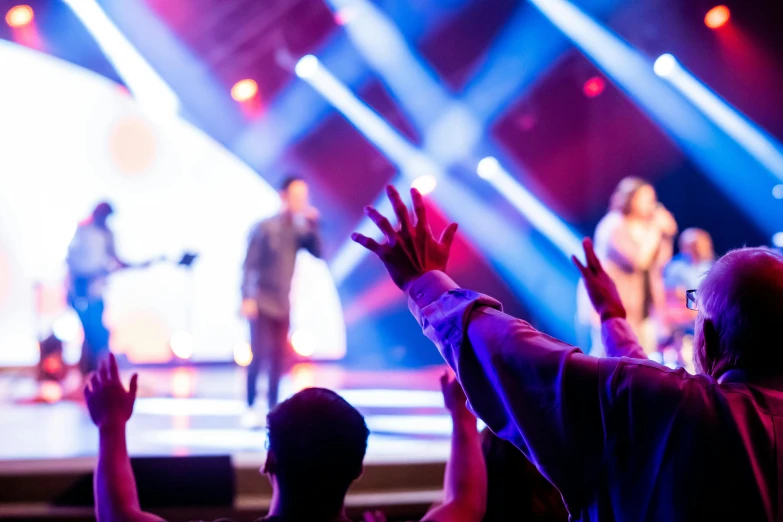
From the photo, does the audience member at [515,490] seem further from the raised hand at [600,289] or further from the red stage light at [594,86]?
the red stage light at [594,86]

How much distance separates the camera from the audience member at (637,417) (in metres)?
0.87

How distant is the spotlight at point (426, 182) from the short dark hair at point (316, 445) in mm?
6888

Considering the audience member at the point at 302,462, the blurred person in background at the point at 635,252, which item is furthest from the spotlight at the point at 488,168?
the audience member at the point at 302,462

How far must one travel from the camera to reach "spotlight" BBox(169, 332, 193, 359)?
740 cm

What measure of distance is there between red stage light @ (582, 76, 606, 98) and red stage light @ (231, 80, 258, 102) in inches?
155

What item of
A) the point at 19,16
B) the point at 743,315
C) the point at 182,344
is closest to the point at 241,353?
the point at 182,344

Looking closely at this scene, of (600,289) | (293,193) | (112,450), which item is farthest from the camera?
(293,193)

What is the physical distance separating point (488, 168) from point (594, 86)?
5.22ft

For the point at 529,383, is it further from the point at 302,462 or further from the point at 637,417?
the point at 302,462

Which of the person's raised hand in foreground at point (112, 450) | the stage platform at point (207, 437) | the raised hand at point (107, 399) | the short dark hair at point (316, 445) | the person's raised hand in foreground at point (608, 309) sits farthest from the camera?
the stage platform at point (207, 437)

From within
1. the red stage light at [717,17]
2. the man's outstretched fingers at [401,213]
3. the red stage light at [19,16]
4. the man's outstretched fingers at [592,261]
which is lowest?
the man's outstretched fingers at [592,261]

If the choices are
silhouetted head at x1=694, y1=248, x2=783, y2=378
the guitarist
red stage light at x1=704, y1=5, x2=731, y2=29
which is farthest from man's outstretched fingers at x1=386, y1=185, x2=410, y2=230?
red stage light at x1=704, y1=5, x2=731, y2=29

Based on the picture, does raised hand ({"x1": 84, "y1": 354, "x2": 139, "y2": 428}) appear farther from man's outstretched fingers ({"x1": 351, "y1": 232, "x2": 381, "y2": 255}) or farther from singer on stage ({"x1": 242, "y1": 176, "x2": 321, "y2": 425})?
singer on stage ({"x1": 242, "y1": 176, "x2": 321, "y2": 425})

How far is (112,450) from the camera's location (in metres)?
1.37
